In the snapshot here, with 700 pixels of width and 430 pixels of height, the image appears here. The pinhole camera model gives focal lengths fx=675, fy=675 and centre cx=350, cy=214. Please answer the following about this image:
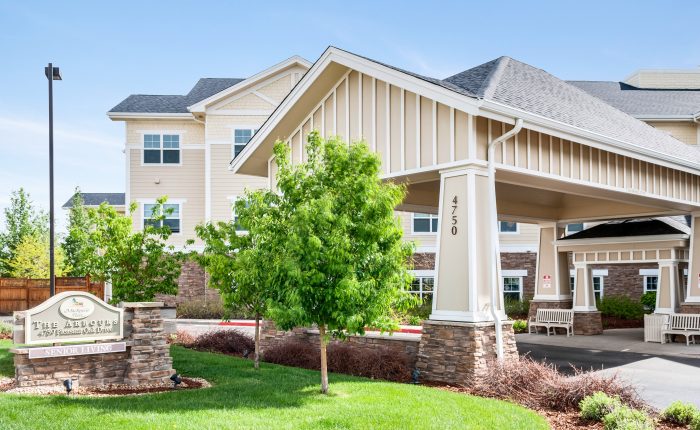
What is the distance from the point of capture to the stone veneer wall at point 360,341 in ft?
45.1

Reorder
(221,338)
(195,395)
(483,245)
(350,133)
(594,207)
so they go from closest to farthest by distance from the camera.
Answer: (195,395)
(483,245)
(350,133)
(221,338)
(594,207)

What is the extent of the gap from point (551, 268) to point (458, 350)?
1329 centimetres

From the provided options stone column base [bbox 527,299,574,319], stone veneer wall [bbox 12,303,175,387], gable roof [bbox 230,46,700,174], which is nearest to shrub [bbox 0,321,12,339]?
gable roof [bbox 230,46,700,174]

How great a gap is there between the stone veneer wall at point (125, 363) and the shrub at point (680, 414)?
8.05 m

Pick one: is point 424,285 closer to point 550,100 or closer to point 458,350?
point 550,100

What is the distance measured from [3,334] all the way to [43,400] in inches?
501

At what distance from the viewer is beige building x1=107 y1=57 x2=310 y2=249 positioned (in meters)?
32.3

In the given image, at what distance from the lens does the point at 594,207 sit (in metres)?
23.2

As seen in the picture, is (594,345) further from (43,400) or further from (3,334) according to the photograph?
(3,334)

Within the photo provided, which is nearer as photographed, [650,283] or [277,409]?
[277,409]

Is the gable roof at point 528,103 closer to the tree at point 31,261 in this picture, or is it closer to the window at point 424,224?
the window at point 424,224

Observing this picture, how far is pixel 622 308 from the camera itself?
29.5 m

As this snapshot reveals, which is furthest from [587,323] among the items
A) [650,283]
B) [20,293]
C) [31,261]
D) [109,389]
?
[31,261]

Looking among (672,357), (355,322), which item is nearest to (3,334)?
(355,322)
